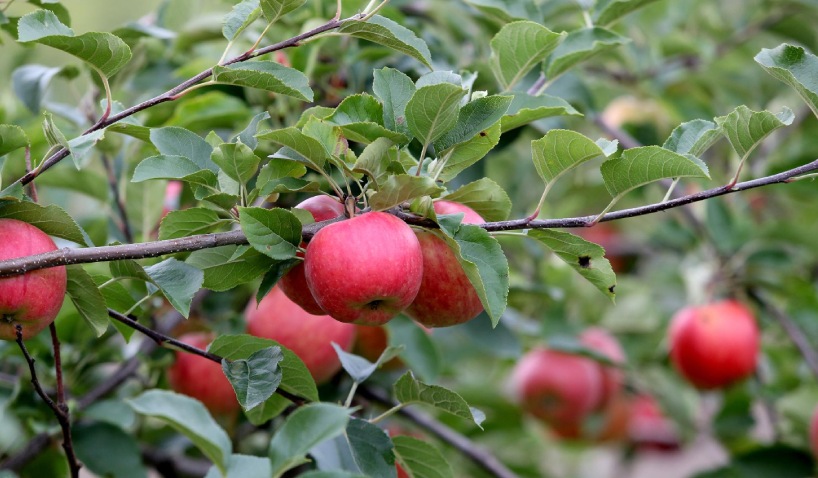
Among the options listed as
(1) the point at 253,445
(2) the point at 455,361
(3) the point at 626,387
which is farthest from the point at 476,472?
(3) the point at 626,387

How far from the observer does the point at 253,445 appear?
1.62m

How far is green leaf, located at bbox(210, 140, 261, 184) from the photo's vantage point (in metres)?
0.73

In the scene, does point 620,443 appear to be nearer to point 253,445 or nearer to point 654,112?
point 654,112

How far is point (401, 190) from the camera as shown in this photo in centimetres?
74

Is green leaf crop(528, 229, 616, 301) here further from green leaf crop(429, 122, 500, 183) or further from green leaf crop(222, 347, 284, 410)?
green leaf crop(222, 347, 284, 410)

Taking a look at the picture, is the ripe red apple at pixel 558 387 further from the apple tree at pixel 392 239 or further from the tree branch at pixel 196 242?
the tree branch at pixel 196 242

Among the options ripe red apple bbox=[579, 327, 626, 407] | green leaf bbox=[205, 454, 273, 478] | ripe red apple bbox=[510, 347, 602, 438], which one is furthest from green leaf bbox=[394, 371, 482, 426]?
ripe red apple bbox=[510, 347, 602, 438]

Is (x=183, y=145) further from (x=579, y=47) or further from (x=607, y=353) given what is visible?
(x=607, y=353)

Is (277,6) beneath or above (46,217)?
above

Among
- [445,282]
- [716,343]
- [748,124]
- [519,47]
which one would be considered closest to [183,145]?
[445,282]

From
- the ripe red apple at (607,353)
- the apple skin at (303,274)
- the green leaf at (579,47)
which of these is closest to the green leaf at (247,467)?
the apple skin at (303,274)

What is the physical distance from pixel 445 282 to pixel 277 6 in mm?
277

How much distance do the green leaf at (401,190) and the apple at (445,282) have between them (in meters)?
0.07

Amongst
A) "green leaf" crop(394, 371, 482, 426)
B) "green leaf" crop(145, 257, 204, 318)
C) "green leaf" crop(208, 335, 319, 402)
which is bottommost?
"green leaf" crop(394, 371, 482, 426)
